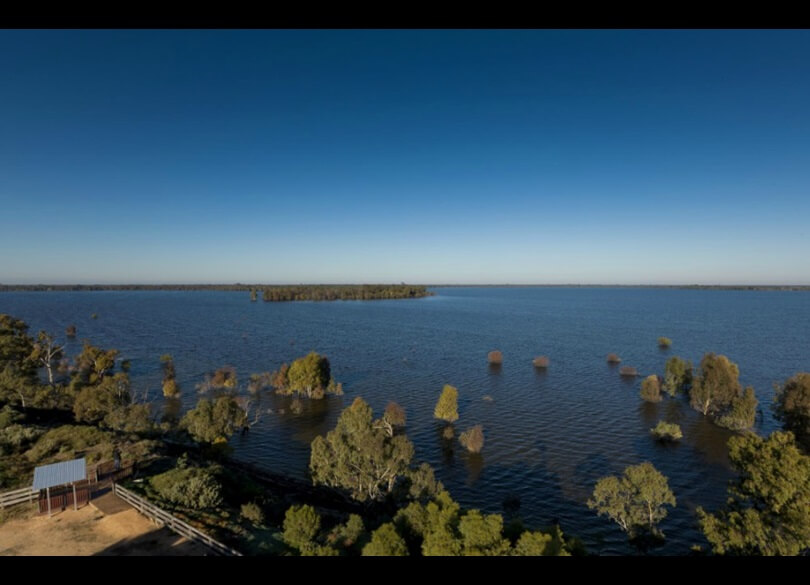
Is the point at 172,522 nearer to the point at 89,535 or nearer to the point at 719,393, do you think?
the point at 89,535

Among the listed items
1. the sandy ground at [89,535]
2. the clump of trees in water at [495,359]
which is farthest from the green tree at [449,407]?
the sandy ground at [89,535]

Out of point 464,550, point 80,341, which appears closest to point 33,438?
point 464,550

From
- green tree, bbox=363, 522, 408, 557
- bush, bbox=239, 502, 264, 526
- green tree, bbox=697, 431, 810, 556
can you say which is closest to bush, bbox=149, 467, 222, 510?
bush, bbox=239, 502, 264, 526

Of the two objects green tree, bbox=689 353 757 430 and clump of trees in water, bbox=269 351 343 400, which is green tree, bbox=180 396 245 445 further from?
green tree, bbox=689 353 757 430

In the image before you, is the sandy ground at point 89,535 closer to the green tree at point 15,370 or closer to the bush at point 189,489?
A: the bush at point 189,489
